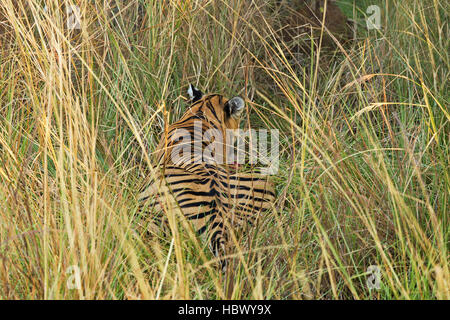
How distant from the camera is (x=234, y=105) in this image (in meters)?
2.96

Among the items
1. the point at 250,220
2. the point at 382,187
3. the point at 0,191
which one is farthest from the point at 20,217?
the point at 382,187

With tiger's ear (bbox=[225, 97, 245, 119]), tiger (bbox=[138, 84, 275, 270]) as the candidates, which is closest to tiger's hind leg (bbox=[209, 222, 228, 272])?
tiger (bbox=[138, 84, 275, 270])

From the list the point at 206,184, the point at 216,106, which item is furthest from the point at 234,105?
the point at 206,184

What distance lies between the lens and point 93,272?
1.66 metres

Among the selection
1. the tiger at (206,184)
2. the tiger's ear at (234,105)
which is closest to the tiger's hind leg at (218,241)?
the tiger at (206,184)

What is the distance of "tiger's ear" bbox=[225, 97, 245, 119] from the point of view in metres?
2.95

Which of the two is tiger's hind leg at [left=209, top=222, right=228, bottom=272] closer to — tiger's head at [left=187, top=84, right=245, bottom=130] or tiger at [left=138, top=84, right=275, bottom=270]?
tiger at [left=138, top=84, right=275, bottom=270]

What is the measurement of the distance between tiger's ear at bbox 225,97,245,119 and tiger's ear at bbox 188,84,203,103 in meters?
0.14

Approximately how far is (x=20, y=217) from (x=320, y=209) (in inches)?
39.6

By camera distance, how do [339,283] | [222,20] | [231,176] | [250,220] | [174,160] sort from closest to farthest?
1. [339,283]
2. [250,220]
3. [231,176]
4. [174,160]
5. [222,20]

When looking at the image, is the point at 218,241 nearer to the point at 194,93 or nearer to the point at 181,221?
the point at 181,221

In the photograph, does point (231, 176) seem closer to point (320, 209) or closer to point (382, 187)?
point (320, 209)

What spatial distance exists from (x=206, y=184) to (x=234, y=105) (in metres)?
0.78

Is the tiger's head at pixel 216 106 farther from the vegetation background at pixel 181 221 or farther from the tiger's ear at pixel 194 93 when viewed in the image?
the vegetation background at pixel 181 221
